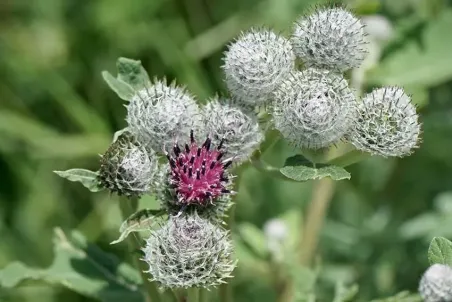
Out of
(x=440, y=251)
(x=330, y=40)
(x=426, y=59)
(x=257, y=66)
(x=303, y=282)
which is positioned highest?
(x=426, y=59)

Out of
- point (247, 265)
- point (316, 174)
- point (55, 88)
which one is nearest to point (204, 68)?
point (55, 88)

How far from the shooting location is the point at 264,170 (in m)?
3.45

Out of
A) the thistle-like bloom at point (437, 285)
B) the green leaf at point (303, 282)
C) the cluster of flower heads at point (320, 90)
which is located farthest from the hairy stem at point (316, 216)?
the thistle-like bloom at point (437, 285)

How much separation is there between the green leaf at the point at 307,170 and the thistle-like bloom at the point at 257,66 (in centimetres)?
33

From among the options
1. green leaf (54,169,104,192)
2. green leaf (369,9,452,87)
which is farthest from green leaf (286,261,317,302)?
green leaf (369,9,452,87)

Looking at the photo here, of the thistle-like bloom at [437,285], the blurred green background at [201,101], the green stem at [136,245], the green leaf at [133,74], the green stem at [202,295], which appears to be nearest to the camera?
the thistle-like bloom at [437,285]

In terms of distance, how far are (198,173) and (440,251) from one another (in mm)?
1023

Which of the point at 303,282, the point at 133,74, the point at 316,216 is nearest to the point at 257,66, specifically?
the point at 133,74

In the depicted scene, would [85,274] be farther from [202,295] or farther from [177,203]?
[177,203]

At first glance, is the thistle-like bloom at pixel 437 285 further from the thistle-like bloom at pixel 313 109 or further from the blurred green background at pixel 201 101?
the blurred green background at pixel 201 101

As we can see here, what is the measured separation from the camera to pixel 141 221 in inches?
124

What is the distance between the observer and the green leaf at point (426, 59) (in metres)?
4.95

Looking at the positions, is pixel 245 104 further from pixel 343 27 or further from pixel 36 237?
pixel 36 237

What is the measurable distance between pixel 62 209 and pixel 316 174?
3.71 m
